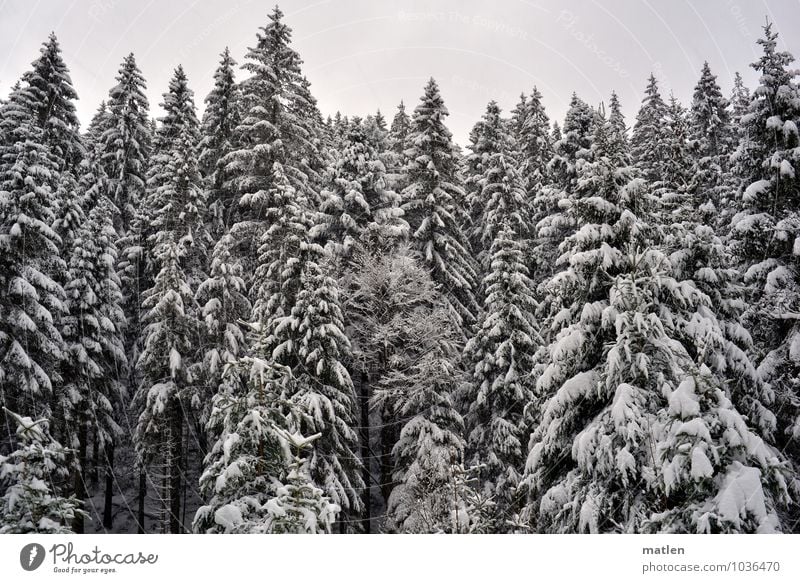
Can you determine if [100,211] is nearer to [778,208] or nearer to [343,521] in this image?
[343,521]

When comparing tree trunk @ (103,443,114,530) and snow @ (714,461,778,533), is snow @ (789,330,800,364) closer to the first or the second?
snow @ (714,461,778,533)

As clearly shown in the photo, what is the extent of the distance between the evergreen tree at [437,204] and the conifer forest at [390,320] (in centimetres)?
18

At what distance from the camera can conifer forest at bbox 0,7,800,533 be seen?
23.8ft

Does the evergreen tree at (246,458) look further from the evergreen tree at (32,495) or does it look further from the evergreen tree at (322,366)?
the evergreen tree at (322,366)

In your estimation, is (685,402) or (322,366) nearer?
(685,402)

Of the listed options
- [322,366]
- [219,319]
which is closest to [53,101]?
[219,319]

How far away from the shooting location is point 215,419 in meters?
7.32

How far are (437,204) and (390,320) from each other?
659cm

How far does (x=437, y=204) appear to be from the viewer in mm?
22219

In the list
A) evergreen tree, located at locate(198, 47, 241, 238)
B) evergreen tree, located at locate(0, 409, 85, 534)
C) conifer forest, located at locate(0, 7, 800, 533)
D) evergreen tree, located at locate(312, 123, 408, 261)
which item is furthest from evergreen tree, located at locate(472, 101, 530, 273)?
evergreen tree, located at locate(0, 409, 85, 534)

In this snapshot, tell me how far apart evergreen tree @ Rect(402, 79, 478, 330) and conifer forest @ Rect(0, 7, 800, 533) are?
0.59 ft

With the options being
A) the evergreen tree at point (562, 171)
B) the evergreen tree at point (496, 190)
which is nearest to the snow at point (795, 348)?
the evergreen tree at point (562, 171)

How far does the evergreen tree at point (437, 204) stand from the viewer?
70.3 feet

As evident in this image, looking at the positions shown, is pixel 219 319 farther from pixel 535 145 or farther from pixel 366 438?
pixel 535 145
